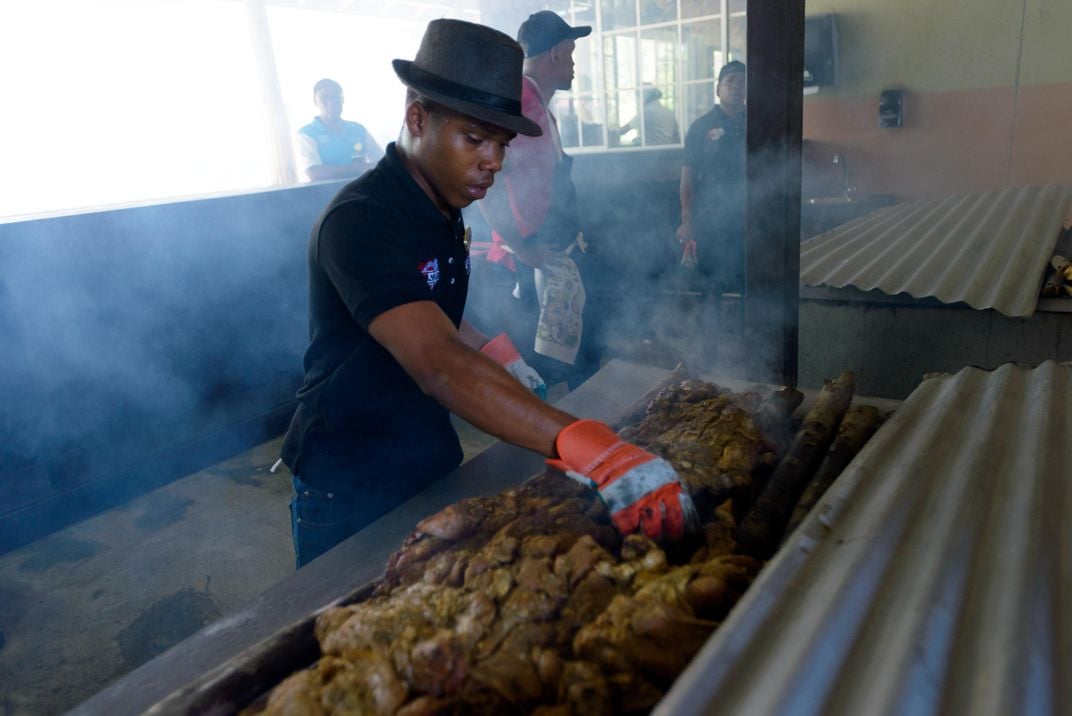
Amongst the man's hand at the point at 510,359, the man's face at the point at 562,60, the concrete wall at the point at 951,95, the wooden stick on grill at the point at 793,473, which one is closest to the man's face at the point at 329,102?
the man's face at the point at 562,60

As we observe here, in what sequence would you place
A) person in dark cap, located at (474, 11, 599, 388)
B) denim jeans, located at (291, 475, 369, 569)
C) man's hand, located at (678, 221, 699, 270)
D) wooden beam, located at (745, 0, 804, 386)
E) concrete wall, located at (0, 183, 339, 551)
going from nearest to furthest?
denim jeans, located at (291, 475, 369, 569)
wooden beam, located at (745, 0, 804, 386)
concrete wall, located at (0, 183, 339, 551)
person in dark cap, located at (474, 11, 599, 388)
man's hand, located at (678, 221, 699, 270)

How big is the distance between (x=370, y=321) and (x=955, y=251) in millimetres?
3526

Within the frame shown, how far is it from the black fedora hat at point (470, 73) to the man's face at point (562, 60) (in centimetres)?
253

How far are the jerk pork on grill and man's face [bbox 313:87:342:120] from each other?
6253 mm

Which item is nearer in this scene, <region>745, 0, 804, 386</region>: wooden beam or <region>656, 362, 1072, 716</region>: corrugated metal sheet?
<region>656, 362, 1072, 716</region>: corrugated metal sheet

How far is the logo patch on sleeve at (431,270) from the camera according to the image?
6.74ft

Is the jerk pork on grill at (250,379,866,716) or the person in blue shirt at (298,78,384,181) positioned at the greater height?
the person in blue shirt at (298,78,384,181)

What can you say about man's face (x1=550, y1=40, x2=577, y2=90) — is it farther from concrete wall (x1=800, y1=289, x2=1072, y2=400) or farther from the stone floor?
the stone floor

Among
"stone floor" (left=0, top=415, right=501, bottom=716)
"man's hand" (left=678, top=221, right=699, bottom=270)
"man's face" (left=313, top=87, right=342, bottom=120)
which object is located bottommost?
"stone floor" (left=0, top=415, right=501, bottom=716)

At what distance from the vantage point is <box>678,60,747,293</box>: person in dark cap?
18.9 feet

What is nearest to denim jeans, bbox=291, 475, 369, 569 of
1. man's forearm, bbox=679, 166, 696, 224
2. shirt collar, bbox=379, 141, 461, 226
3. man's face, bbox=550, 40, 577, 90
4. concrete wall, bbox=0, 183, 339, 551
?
shirt collar, bbox=379, 141, 461, 226

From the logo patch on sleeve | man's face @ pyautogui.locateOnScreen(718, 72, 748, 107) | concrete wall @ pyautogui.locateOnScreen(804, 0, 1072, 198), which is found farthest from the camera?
concrete wall @ pyautogui.locateOnScreen(804, 0, 1072, 198)

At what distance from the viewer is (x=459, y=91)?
74.9 inches

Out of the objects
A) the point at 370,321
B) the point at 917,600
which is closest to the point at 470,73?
the point at 370,321
